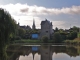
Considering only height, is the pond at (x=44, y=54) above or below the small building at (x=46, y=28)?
below

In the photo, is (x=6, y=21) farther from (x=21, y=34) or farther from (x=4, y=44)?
(x=21, y=34)

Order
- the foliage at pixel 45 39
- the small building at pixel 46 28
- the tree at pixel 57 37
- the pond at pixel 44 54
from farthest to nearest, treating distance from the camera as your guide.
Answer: the small building at pixel 46 28, the foliage at pixel 45 39, the tree at pixel 57 37, the pond at pixel 44 54

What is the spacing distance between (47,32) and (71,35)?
10.9 meters

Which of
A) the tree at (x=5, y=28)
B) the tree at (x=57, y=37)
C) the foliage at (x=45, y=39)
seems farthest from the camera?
the foliage at (x=45, y=39)

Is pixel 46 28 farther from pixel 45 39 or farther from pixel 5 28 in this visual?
pixel 5 28

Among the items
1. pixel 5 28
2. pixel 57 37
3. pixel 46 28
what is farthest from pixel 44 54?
pixel 46 28

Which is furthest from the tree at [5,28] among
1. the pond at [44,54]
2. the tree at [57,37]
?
the tree at [57,37]

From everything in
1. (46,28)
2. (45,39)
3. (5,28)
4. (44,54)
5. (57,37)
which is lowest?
(44,54)

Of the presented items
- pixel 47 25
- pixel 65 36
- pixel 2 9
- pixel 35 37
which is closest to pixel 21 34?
pixel 35 37

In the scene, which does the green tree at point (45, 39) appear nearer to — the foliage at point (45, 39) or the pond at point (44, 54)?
the foliage at point (45, 39)

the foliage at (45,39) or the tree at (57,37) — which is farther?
the foliage at (45,39)

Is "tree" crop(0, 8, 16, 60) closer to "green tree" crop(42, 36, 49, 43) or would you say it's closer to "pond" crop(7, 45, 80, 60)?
"pond" crop(7, 45, 80, 60)

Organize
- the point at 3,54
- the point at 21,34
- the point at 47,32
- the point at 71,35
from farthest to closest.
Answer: the point at 21,34, the point at 47,32, the point at 71,35, the point at 3,54

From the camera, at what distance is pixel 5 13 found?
19438 millimetres
